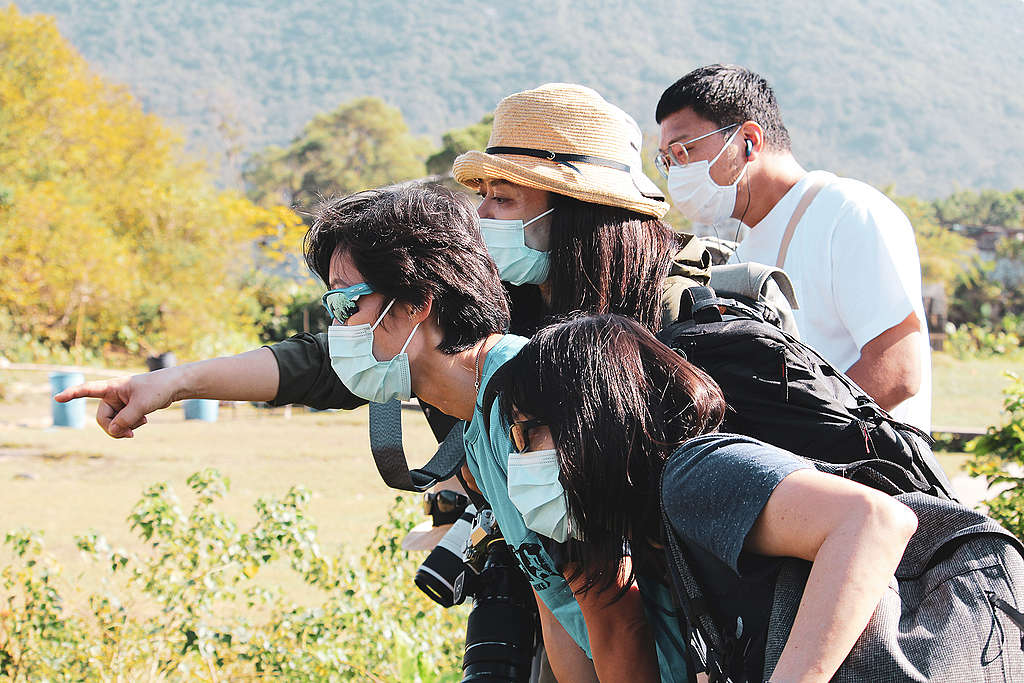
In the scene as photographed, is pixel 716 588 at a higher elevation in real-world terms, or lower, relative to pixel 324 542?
higher

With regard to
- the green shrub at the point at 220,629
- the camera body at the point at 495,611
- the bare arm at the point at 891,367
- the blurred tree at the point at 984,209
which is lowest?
the blurred tree at the point at 984,209

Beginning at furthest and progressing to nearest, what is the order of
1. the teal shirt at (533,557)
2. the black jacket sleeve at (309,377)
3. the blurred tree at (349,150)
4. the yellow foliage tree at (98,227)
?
the blurred tree at (349,150) → the yellow foliage tree at (98,227) → the black jacket sleeve at (309,377) → the teal shirt at (533,557)

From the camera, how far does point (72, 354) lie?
17.5m

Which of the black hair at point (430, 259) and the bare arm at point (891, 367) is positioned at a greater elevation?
the black hair at point (430, 259)

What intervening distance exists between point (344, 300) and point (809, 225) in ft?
4.47

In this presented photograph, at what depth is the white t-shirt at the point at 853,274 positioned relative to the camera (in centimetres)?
240

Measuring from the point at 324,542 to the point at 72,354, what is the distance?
41.2 feet

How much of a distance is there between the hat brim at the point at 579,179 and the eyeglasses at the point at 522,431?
70 centimetres

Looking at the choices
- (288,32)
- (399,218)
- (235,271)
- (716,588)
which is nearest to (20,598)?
(399,218)

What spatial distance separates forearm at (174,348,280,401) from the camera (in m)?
1.97

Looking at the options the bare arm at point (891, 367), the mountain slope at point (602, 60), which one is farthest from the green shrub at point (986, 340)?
the mountain slope at point (602, 60)

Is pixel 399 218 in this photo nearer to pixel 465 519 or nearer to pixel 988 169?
pixel 465 519

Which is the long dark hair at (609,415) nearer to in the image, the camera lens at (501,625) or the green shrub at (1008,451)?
the camera lens at (501,625)

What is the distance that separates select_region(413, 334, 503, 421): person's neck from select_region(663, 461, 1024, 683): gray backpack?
57cm
